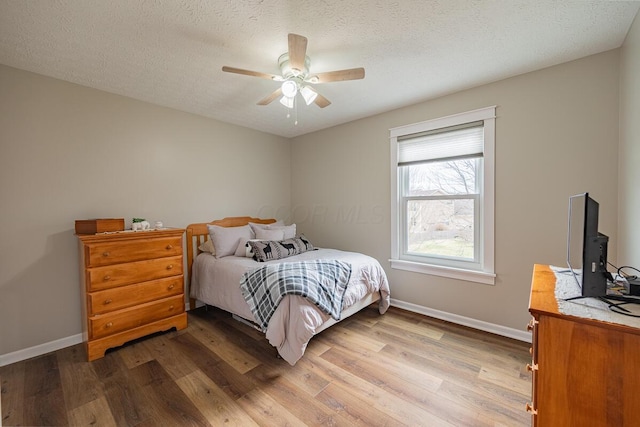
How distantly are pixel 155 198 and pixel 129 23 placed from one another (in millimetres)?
1799

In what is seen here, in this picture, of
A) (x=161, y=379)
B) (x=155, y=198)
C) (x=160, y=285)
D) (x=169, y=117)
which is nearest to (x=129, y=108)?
(x=169, y=117)

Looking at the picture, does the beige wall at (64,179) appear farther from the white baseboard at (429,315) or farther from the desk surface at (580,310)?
the desk surface at (580,310)

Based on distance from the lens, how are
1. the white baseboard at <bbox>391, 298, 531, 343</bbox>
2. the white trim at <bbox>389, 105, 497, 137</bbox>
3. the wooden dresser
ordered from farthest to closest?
the white trim at <bbox>389, 105, 497, 137</bbox>, the white baseboard at <bbox>391, 298, 531, 343</bbox>, the wooden dresser

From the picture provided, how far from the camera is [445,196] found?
9.52 ft

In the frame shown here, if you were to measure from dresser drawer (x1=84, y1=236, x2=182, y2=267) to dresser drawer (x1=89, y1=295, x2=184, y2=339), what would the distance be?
0.45 m

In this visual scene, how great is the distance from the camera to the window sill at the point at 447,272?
257 cm

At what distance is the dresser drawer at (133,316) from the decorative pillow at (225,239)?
0.64 metres

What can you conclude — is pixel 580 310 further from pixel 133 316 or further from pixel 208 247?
pixel 208 247

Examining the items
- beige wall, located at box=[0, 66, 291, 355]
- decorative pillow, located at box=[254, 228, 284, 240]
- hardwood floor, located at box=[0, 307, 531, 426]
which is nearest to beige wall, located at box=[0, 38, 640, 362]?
beige wall, located at box=[0, 66, 291, 355]

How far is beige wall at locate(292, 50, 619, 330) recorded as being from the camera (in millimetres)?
2041

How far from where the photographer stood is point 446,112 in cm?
278

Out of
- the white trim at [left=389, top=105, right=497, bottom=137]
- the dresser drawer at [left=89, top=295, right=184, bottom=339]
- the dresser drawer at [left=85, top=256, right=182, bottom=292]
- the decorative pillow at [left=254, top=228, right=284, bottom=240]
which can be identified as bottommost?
the dresser drawer at [left=89, top=295, right=184, bottom=339]

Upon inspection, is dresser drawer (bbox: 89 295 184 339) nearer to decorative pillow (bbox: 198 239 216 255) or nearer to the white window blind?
decorative pillow (bbox: 198 239 216 255)

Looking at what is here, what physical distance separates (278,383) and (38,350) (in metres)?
2.20
